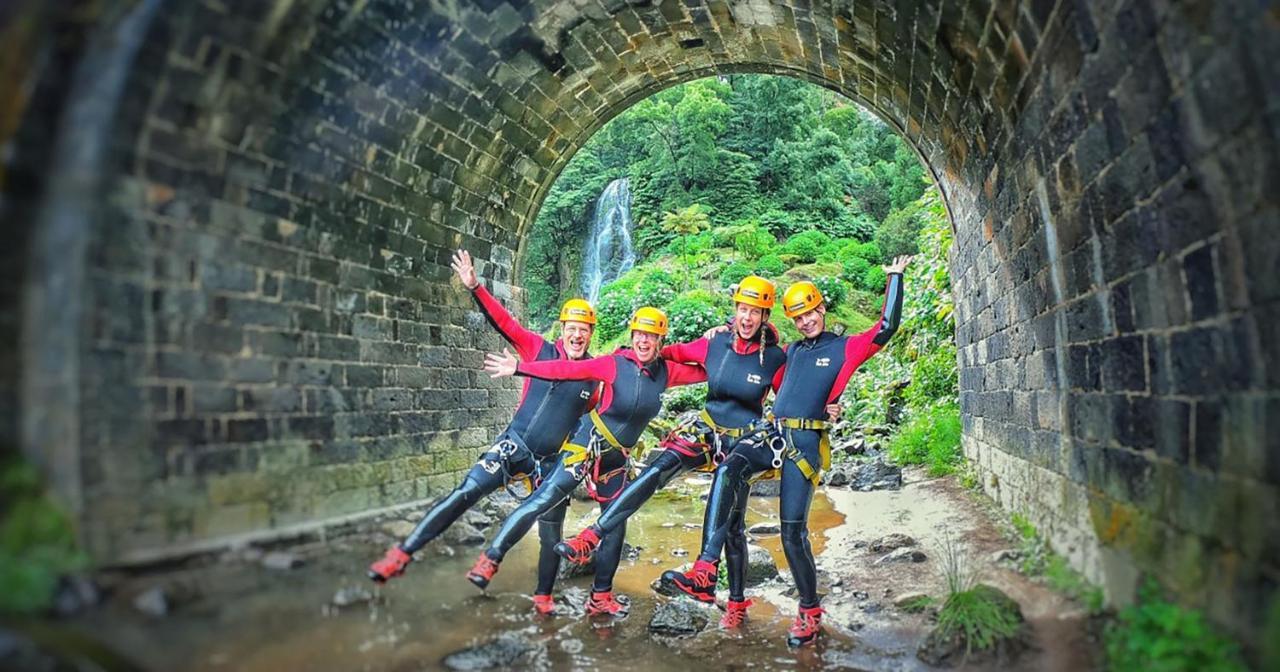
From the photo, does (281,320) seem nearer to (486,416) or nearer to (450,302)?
(450,302)

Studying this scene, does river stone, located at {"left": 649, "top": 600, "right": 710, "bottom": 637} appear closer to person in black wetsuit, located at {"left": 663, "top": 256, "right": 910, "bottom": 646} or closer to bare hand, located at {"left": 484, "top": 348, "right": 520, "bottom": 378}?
person in black wetsuit, located at {"left": 663, "top": 256, "right": 910, "bottom": 646}

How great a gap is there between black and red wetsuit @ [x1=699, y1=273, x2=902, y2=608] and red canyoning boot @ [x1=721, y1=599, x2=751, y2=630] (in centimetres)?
50

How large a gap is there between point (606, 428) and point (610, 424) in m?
0.04

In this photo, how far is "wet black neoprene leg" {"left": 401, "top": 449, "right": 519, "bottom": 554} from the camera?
187 inches

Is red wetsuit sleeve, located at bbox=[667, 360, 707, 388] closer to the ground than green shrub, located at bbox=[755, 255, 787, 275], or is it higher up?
closer to the ground

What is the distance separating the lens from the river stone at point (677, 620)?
534 cm

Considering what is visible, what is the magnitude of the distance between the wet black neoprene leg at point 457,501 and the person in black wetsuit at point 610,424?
1.02 feet

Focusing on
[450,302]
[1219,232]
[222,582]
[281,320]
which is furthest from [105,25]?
[1219,232]

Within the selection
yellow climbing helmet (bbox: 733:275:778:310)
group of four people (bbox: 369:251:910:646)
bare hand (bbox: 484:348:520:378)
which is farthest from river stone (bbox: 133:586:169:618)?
yellow climbing helmet (bbox: 733:275:778:310)

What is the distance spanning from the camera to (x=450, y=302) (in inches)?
254

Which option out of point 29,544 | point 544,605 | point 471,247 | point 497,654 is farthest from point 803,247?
point 29,544

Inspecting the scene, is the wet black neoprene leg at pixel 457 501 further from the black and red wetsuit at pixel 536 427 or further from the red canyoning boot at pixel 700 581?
the red canyoning boot at pixel 700 581

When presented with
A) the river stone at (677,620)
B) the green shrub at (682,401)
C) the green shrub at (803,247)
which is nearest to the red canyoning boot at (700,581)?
the river stone at (677,620)

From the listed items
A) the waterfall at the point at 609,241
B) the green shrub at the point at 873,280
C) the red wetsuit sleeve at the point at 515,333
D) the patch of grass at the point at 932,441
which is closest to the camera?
the red wetsuit sleeve at the point at 515,333
